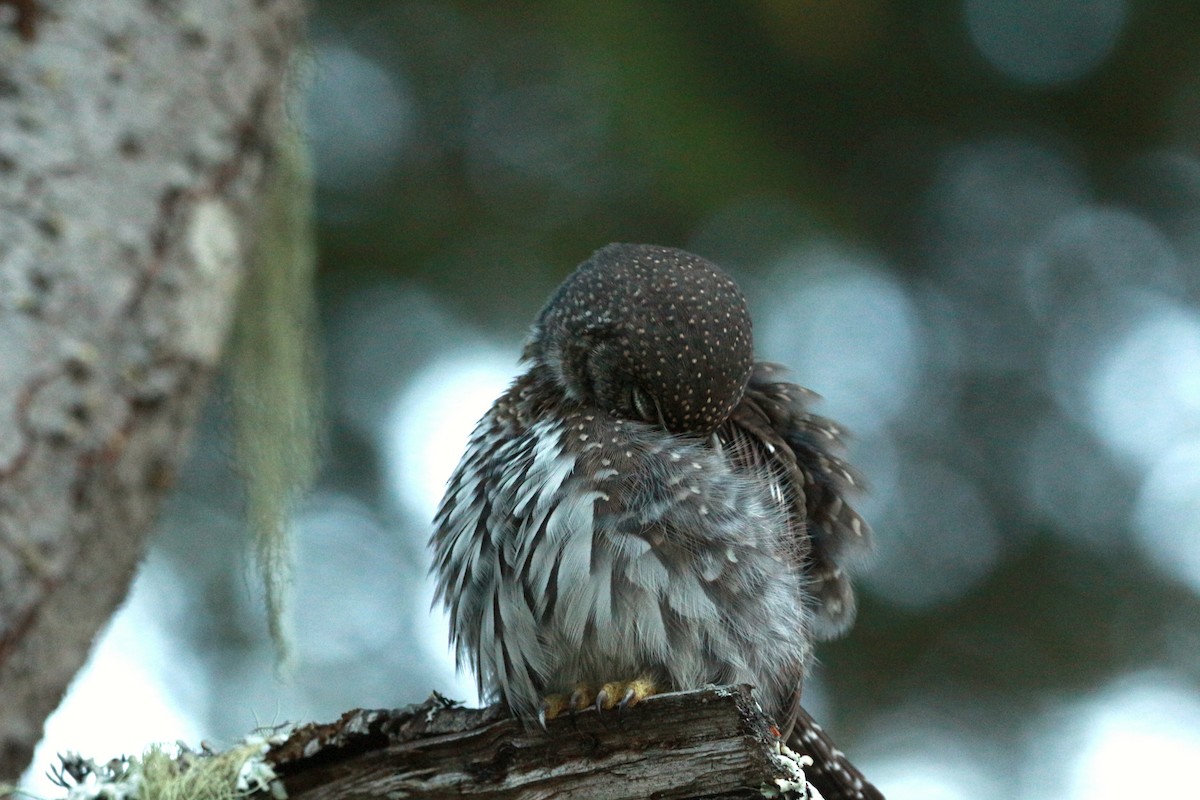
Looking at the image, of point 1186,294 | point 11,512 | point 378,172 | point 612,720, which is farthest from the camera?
point 1186,294

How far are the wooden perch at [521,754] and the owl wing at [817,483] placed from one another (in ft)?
3.58

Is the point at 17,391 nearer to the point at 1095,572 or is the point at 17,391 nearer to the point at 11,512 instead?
the point at 11,512

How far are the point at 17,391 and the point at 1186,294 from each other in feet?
18.5

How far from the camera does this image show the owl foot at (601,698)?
98.7 inches

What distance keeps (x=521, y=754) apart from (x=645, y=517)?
2.08ft

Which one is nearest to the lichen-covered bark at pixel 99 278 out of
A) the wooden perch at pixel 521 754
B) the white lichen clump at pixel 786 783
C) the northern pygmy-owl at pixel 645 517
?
the wooden perch at pixel 521 754

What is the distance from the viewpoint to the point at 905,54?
558 centimetres

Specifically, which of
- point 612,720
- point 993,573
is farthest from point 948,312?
point 612,720

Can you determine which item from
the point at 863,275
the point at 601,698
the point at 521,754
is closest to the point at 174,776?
the point at 521,754

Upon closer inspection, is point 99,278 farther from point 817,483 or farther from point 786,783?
point 817,483

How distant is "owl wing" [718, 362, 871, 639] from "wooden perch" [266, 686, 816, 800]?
1.09 metres

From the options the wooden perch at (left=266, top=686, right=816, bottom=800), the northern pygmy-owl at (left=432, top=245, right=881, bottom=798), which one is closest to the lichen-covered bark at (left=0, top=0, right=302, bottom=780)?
the wooden perch at (left=266, top=686, right=816, bottom=800)

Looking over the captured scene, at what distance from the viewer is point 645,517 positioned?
281 cm

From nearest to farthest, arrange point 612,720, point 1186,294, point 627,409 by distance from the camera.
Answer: point 612,720
point 627,409
point 1186,294
